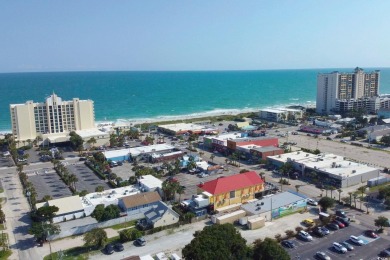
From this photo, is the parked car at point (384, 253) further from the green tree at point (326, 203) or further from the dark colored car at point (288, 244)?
the green tree at point (326, 203)

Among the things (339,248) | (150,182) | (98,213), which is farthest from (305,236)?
(150,182)

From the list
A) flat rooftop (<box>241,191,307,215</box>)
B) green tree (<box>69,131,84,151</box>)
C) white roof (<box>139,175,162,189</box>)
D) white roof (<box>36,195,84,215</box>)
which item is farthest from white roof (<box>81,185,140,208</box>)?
green tree (<box>69,131,84,151</box>)

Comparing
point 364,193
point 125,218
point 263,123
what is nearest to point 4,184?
point 125,218

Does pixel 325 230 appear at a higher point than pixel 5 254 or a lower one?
higher

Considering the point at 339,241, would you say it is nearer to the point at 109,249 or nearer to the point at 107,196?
the point at 109,249


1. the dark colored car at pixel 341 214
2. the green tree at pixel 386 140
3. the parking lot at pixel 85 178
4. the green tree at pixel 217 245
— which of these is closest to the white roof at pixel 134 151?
the parking lot at pixel 85 178

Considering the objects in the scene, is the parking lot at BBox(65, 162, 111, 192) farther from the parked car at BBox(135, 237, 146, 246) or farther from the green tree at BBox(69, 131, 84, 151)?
the parked car at BBox(135, 237, 146, 246)
